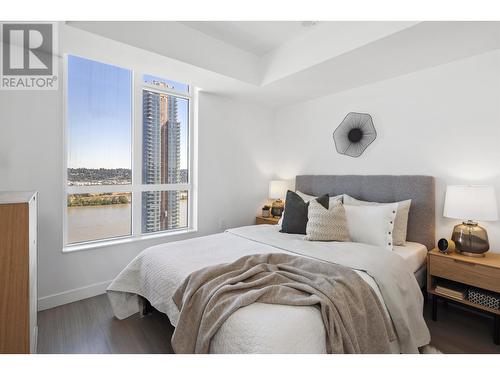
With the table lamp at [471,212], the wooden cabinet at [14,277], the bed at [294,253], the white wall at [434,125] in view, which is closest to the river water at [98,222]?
the bed at [294,253]

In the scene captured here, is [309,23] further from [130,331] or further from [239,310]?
[130,331]

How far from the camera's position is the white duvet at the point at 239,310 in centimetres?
115

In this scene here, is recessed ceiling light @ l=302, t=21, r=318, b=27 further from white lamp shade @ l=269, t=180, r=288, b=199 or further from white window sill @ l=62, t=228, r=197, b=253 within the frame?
white window sill @ l=62, t=228, r=197, b=253

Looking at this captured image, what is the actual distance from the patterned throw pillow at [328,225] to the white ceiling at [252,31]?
5.75ft

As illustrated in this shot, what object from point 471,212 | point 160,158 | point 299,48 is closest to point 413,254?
point 471,212

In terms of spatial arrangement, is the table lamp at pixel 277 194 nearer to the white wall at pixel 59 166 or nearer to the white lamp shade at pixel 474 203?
the white wall at pixel 59 166

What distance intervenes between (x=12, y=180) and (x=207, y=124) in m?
2.06

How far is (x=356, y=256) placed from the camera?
192cm

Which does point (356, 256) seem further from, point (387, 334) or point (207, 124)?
point (207, 124)

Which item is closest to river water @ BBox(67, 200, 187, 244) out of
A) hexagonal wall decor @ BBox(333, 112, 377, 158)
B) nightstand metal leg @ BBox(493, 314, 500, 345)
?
hexagonal wall decor @ BBox(333, 112, 377, 158)

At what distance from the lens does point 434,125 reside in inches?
102

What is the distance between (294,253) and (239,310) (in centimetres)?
93
